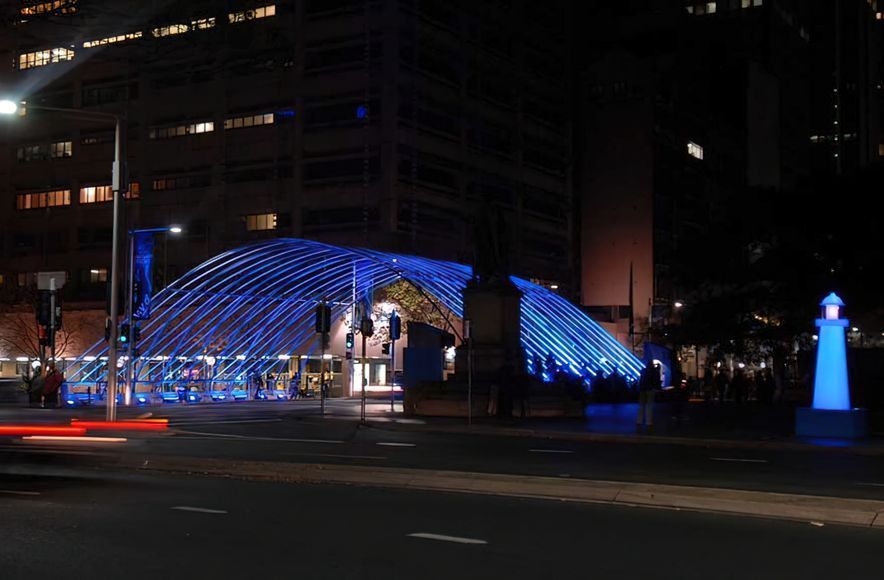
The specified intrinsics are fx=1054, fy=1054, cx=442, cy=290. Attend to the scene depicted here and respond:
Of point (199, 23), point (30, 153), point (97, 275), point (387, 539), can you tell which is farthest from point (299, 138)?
point (387, 539)

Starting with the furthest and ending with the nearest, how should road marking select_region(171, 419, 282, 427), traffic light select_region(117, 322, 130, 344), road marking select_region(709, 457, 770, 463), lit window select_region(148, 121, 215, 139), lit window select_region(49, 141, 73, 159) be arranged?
lit window select_region(49, 141, 73, 159) → lit window select_region(148, 121, 215, 139) → traffic light select_region(117, 322, 130, 344) → road marking select_region(171, 419, 282, 427) → road marking select_region(709, 457, 770, 463)

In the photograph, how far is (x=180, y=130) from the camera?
81.3 meters

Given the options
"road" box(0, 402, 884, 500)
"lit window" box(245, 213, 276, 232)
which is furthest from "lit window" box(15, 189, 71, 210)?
"road" box(0, 402, 884, 500)

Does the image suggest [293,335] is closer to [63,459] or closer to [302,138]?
[302,138]

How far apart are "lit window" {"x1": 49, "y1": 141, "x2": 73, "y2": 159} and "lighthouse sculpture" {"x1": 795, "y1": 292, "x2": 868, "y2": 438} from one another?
7274cm

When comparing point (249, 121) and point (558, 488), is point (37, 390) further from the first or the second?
point (249, 121)

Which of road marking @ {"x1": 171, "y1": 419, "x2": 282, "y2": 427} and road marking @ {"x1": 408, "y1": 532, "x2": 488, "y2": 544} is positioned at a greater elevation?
road marking @ {"x1": 408, "y1": 532, "x2": 488, "y2": 544}

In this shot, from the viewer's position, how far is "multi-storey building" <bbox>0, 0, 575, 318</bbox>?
2899 inches

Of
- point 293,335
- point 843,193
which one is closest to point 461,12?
point 293,335

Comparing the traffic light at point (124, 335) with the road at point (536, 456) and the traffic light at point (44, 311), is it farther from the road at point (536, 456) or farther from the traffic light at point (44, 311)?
the road at point (536, 456)

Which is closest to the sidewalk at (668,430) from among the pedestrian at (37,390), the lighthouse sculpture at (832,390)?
the lighthouse sculpture at (832,390)

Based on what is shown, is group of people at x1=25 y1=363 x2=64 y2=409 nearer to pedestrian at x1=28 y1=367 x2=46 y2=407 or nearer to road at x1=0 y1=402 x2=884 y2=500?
pedestrian at x1=28 y1=367 x2=46 y2=407

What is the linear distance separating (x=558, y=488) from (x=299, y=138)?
6341cm

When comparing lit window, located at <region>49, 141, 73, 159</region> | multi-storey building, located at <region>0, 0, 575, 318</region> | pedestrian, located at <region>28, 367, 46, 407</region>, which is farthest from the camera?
lit window, located at <region>49, 141, 73, 159</region>
